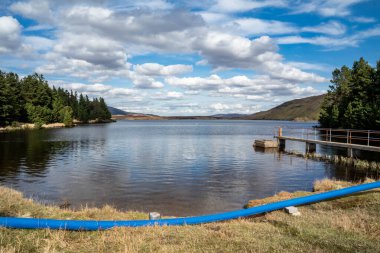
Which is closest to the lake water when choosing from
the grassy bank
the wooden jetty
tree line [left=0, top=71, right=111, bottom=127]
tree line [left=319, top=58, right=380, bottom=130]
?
the wooden jetty

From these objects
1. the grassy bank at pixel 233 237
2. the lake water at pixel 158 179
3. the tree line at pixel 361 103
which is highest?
the tree line at pixel 361 103

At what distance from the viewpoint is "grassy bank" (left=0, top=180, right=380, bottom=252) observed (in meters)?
6.95

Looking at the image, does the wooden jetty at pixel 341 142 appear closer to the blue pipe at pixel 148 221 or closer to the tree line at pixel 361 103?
the tree line at pixel 361 103

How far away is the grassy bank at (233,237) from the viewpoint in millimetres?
6949

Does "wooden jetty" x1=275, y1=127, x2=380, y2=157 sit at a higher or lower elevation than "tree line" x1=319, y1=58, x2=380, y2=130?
lower

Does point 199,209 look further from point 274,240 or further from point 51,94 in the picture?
point 51,94

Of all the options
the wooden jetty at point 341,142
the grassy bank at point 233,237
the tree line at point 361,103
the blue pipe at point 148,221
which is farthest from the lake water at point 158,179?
the tree line at point 361,103

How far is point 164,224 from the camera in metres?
9.37

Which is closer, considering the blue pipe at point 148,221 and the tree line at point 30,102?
the blue pipe at point 148,221

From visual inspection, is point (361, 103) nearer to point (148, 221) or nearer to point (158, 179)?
point (158, 179)

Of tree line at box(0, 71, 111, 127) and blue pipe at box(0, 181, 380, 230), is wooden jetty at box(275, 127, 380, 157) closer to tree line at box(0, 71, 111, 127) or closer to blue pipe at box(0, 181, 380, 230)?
blue pipe at box(0, 181, 380, 230)

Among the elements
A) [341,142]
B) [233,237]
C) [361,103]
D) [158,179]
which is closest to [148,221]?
[233,237]

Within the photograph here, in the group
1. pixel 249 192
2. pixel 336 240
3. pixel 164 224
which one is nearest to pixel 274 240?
pixel 336 240

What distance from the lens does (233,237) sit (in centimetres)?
782
